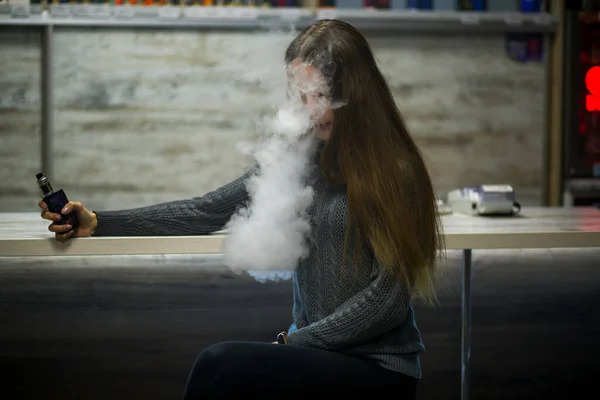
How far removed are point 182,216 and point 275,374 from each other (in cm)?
54

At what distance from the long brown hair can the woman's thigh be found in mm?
198

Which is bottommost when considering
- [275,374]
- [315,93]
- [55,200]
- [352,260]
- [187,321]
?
[187,321]

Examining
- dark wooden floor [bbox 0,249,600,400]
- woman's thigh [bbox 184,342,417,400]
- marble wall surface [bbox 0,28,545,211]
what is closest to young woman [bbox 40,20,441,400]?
woman's thigh [bbox 184,342,417,400]

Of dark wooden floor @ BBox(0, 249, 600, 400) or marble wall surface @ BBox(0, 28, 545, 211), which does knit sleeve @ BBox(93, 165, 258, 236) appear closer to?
dark wooden floor @ BBox(0, 249, 600, 400)

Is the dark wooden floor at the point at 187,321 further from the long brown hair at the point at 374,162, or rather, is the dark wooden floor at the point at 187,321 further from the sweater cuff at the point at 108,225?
the long brown hair at the point at 374,162

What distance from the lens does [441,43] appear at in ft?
11.5

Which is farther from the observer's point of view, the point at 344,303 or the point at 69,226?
the point at 69,226

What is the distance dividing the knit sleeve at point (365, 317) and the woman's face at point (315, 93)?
0.32 meters

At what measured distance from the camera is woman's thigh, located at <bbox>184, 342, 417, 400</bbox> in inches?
48.7

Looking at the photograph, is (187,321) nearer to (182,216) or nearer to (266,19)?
(182,216)

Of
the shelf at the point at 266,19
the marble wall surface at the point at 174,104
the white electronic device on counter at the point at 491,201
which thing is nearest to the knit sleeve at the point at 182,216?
the white electronic device on counter at the point at 491,201

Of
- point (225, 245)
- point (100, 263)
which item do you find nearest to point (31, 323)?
point (100, 263)

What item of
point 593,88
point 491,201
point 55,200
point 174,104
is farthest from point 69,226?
point 593,88

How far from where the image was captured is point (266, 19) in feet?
10.8
